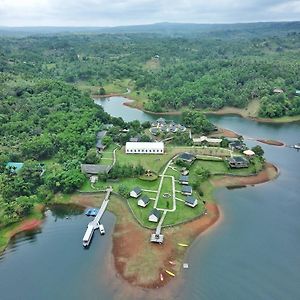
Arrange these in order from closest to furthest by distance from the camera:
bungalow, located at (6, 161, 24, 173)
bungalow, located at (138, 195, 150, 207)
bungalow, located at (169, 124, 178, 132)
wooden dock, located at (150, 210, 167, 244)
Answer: wooden dock, located at (150, 210, 167, 244)
bungalow, located at (138, 195, 150, 207)
bungalow, located at (6, 161, 24, 173)
bungalow, located at (169, 124, 178, 132)

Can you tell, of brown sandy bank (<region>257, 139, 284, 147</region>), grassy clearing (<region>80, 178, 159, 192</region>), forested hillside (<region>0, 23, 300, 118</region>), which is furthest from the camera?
forested hillside (<region>0, 23, 300, 118</region>)

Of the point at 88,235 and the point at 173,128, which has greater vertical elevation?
the point at 88,235

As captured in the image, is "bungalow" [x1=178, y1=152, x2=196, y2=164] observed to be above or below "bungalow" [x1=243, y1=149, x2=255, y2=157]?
above

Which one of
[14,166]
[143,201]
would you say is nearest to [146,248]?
[143,201]

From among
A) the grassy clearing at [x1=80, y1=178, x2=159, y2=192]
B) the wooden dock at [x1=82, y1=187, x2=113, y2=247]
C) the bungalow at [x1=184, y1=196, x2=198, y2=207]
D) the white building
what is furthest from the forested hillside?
the wooden dock at [x1=82, y1=187, x2=113, y2=247]

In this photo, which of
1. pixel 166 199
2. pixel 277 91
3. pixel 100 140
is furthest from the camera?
pixel 277 91

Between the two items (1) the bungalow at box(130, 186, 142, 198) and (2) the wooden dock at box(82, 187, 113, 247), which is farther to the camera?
(1) the bungalow at box(130, 186, 142, 198)

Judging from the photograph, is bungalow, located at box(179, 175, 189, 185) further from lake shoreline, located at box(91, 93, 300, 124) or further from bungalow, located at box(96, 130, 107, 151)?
lake shoreline, located at box(91, 93, 300, 124)

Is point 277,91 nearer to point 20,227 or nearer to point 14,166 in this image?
point 14,166
